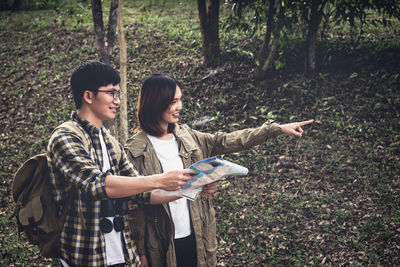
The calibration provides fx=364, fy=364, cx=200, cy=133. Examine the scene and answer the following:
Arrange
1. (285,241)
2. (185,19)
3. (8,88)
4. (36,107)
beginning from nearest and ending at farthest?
(285,241)
(36,107)
(8,88)
(185,19)

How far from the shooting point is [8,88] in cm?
1017

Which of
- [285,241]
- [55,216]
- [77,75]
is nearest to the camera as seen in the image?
[55,216]

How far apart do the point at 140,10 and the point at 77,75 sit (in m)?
12.3

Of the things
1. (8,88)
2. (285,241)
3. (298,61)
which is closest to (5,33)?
(8,88)

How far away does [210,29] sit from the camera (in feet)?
29.5

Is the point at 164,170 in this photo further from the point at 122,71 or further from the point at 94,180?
the point at 122,71

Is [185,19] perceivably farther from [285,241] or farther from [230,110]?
[285,241]

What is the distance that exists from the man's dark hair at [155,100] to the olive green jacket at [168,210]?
120mm

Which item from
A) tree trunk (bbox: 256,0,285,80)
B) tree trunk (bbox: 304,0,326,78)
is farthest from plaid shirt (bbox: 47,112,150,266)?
tree trunk (bbox: 304,0,326,78)

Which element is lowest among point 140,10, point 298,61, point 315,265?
point 315,265

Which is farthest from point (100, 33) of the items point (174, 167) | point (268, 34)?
point (268, 34)

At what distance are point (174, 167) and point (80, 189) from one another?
0.98 meters

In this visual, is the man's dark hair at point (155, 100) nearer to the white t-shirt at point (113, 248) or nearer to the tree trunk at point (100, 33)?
the white t-shirt at point (113, 248)

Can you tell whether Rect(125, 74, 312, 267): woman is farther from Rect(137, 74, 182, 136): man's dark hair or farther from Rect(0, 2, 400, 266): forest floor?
Rect(0, 2, 400, 266): forest floor
